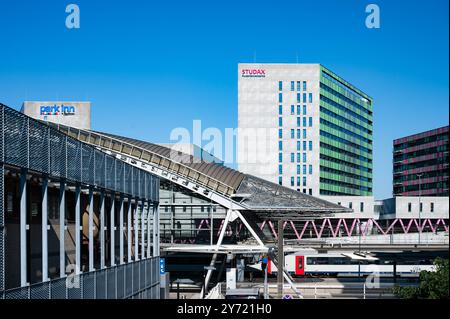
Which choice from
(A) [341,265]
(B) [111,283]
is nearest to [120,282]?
(B) [111,283]

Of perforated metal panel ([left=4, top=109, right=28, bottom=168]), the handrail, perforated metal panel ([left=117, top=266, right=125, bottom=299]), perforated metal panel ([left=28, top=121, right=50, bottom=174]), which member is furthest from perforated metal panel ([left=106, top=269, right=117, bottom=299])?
the handrail

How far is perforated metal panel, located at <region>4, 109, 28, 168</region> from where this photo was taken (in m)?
15.6

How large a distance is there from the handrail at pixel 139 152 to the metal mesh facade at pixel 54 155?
30.4 m

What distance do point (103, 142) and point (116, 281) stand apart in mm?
35783

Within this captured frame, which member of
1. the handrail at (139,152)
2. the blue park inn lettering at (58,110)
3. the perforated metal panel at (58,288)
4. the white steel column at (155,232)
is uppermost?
the blue park inn lettering at (58,110)

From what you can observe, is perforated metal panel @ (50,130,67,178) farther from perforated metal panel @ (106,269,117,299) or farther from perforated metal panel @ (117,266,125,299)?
perforated metal panel @ (117,266,125,299)

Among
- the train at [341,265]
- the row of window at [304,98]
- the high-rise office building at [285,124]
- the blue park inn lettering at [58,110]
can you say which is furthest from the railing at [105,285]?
the row of window at [304,98]

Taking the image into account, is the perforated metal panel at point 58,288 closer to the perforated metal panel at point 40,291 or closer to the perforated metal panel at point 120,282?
the perforated metal panel at point 40,291

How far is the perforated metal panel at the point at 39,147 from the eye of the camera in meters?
17.4

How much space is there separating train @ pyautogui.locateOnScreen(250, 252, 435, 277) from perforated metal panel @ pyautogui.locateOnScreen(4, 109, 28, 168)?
54124 mm

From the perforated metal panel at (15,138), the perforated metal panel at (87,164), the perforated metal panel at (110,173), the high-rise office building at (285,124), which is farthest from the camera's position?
the high-rise office building at (285,124)
